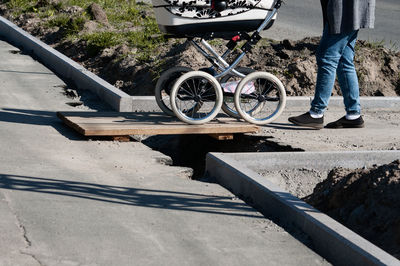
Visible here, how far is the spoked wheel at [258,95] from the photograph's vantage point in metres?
8.12

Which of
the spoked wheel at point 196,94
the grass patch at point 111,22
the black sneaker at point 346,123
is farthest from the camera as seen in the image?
the grass patch at point 111,22

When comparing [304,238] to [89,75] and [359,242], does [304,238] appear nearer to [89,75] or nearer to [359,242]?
[359,242]

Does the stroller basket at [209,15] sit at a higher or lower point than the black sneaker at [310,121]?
higher

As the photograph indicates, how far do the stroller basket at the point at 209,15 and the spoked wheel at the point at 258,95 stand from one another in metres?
0.49

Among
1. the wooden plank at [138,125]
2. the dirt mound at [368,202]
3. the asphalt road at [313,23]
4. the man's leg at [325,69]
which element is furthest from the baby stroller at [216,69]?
the asphalt road at [313,23]

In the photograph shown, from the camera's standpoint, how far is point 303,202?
218 inches

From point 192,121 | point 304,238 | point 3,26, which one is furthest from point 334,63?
point 3,26

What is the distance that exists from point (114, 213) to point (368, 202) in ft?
5.33

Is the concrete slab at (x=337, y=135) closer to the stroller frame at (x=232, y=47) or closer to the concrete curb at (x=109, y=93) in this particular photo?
the concrete curb at (x=109, y=93)

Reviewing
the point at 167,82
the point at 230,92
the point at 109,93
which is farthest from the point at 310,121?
the point at 109,93

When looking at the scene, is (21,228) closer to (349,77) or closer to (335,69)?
(335,69)

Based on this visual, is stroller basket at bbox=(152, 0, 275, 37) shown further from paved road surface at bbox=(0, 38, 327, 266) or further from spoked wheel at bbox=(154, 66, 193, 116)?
paved road surface at bbox=(0, 38, 327, 266)

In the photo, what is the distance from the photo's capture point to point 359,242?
15.6 ft

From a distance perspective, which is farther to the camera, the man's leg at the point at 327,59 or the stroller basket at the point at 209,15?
the man's leg at the point at 327,59
